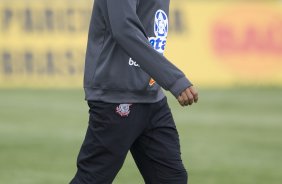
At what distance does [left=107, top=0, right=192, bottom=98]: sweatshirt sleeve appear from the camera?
15.0ft

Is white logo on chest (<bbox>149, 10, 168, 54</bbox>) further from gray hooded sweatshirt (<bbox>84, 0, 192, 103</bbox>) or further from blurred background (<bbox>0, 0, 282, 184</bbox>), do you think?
blurred background (<bbox>0, 0, 282, 184</bbox>)

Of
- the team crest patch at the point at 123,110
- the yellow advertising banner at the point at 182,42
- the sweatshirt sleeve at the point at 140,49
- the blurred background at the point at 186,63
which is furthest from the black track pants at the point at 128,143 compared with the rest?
the yellow advertising banner at the point at 182,42

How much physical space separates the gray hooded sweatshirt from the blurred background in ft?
22.0

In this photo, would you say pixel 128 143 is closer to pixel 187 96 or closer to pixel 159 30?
pixel 187 96

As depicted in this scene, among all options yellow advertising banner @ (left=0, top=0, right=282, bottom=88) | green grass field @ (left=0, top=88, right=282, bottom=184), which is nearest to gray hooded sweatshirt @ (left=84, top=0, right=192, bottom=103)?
green grass field @ (left=0, top=88, right=282, bottom=184)

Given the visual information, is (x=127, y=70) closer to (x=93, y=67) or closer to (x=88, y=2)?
(x=93, y=67)

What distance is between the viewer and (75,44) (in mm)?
18312

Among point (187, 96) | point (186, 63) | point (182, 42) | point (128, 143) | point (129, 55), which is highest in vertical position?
point (129, 55)

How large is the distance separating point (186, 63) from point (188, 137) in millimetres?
7680

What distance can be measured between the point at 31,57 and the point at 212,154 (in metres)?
8.91

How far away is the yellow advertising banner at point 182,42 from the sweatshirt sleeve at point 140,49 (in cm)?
1328

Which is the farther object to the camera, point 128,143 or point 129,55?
point 128,143

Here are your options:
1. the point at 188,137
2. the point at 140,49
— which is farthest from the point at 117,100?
the point at 188,137

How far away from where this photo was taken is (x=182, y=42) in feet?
62.3
